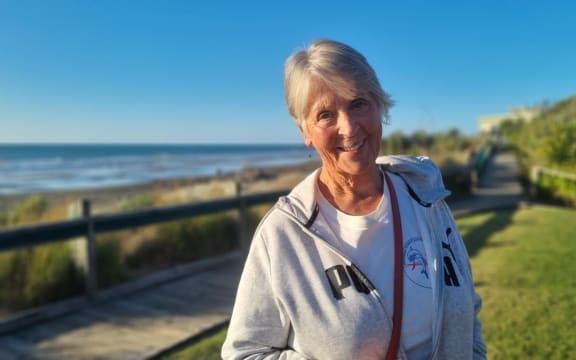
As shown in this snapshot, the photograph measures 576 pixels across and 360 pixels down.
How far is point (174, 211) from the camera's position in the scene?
253 inches

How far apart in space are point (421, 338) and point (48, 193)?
2379 centimetres

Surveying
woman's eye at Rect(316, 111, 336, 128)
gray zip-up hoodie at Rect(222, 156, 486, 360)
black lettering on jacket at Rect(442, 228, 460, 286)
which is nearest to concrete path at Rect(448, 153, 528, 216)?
black lettering on jacket at Rect(442, 228, 460, 286)

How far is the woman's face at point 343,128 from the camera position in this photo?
1635 mm

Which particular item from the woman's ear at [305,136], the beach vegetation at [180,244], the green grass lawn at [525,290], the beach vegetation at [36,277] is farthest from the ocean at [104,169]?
the beach vegetation at [36,277]

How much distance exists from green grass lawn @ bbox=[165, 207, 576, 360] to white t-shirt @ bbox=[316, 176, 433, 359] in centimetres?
195

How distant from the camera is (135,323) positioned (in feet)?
15.6

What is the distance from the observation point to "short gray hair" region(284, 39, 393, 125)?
5.24 feet

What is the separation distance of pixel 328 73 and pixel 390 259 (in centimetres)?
69

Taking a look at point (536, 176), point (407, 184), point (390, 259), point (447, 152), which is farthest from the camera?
point (447, 152)

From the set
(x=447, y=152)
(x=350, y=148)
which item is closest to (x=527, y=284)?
(x=350, y=148)

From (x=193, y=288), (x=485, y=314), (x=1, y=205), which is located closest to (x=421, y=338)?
(x=485, y=314)

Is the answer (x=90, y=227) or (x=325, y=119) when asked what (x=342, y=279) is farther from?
(x=90, y=227)

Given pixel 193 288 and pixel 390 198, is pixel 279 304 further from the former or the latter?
pixel 193 288

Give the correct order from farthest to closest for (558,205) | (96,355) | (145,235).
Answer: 1. (558,205)
2. (145,235)
3. (96,355)
